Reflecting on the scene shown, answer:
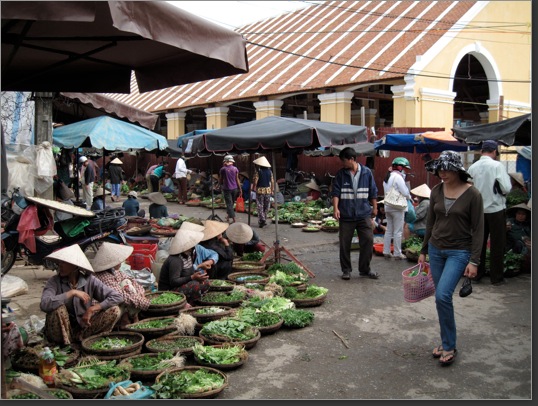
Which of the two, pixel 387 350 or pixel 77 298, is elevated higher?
pixel 77 298

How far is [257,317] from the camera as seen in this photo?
5965 mm

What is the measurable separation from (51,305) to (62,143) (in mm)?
7790

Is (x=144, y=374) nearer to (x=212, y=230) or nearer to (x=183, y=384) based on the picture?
(x=183, y=384)

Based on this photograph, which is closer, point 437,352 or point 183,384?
point 183,384

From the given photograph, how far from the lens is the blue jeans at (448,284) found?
15.6 ft

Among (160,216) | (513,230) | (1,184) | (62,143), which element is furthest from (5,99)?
(513,230)

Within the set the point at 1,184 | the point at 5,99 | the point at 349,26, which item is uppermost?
the point at 349,26

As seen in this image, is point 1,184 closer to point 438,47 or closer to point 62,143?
point 62,143

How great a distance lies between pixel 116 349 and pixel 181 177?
1549 centimetres

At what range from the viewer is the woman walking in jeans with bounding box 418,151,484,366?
476 centimetres

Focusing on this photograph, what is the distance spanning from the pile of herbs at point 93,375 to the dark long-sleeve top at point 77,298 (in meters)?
0.57

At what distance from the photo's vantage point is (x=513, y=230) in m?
8.87

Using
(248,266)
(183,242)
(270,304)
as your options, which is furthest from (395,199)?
(183,242)

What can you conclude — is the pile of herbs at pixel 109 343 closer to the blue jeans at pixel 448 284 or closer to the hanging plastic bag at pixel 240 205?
the blue jeans at pixel 448 284
